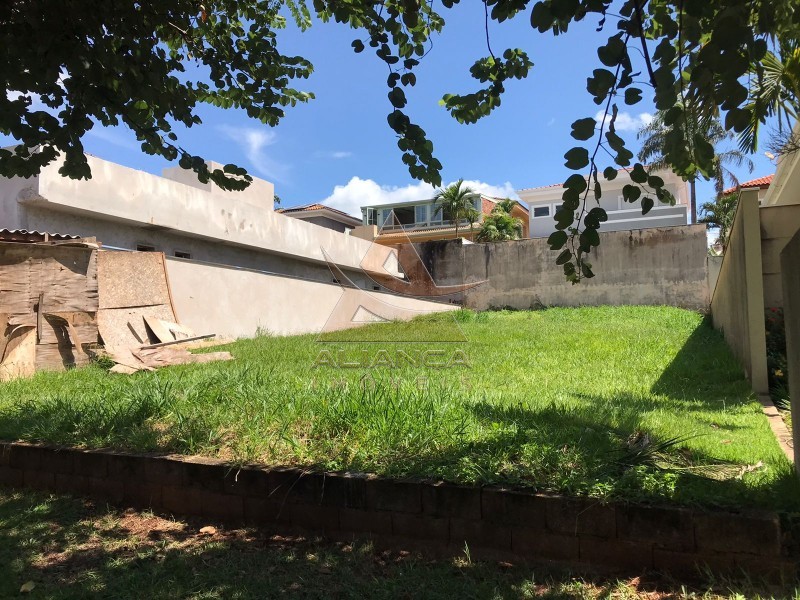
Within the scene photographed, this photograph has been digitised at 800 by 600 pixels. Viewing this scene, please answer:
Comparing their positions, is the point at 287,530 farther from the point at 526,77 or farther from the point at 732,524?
the point at 526,77

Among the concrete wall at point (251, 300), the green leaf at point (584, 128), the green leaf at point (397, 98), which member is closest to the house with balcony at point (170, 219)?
the concrete wall at point (251, 300)

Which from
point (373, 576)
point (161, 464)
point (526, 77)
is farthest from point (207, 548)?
point (526, 77)

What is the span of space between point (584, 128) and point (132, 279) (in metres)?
9.14

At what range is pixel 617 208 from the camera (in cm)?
2530

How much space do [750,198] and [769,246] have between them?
61cm

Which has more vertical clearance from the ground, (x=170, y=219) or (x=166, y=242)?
(x=170, y=219)

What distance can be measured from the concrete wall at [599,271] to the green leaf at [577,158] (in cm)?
1345

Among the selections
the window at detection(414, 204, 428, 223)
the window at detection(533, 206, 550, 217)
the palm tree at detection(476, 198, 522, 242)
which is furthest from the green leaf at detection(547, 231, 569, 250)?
the window at detection(414, 204, 428, 223)

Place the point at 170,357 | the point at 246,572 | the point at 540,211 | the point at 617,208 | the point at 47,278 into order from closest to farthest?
the point at 246,572 → the point at 47,278 → the point at 170,357 → the point at 617,208 → the point at 540,211

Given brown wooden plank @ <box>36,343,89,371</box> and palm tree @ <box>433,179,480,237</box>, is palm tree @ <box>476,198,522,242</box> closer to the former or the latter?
palm tree @ <box>433,179,480,237</box>

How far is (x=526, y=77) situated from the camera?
3.26 meters

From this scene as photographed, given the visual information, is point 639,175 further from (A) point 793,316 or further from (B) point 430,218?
(B) point 430,218

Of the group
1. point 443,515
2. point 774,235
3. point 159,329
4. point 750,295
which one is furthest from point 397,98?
point 159,329

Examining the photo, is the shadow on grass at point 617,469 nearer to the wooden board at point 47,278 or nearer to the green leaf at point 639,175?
the green leaf at point 639,175
